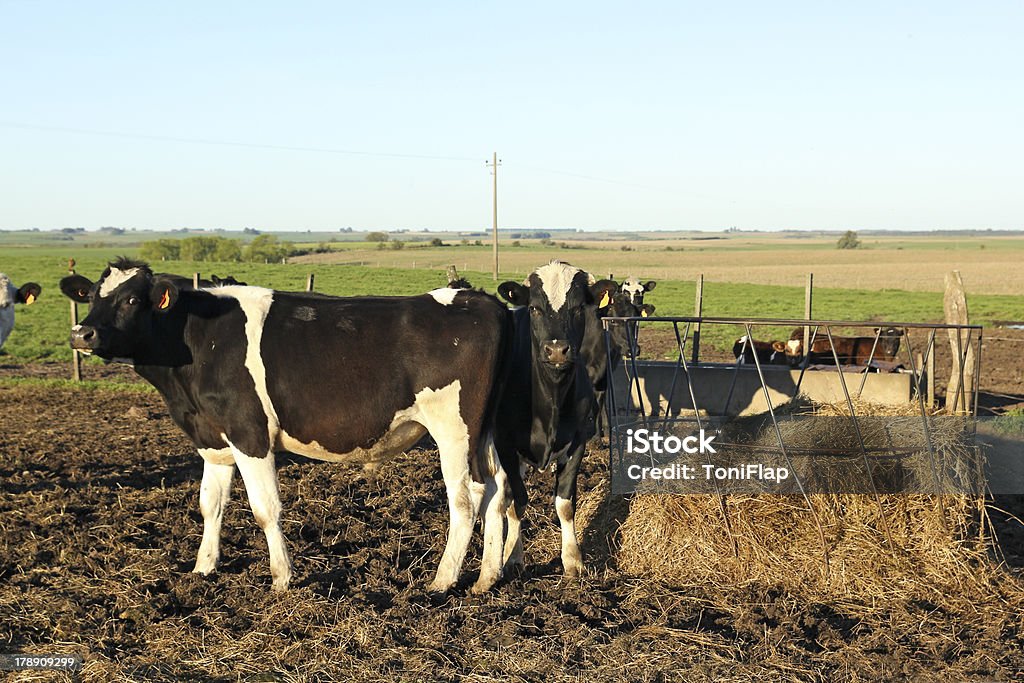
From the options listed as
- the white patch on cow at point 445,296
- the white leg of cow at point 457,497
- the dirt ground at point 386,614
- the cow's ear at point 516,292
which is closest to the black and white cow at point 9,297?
the dirt ground at point 386,614

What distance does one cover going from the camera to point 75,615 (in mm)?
5609

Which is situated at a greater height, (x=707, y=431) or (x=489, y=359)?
(x=489, y=359)

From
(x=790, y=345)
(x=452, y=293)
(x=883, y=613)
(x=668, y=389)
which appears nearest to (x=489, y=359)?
(x=452, y=293)

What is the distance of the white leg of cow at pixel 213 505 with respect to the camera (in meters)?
6.61

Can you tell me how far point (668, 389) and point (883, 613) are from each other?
24.2ft

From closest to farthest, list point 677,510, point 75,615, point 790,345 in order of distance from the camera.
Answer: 1. point 75,615
2. point 677,510
3. point 790,345

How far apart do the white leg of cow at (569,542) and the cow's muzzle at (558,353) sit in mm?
1027

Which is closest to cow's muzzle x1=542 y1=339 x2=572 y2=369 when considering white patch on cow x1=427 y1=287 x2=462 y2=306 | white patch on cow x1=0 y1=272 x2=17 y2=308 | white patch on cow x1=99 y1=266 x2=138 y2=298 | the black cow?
the black cow

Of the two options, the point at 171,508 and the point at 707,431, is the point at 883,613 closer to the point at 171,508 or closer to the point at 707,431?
the point at 707,431

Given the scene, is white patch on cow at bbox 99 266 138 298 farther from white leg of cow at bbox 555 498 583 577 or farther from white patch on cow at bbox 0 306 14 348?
white patch on cow at bbox 0 306 14 348

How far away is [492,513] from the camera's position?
659 cm

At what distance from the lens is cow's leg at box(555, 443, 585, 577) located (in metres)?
6.78

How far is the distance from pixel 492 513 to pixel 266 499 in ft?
4.79

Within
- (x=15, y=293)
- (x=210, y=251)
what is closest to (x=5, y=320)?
(x=15, y=293)
